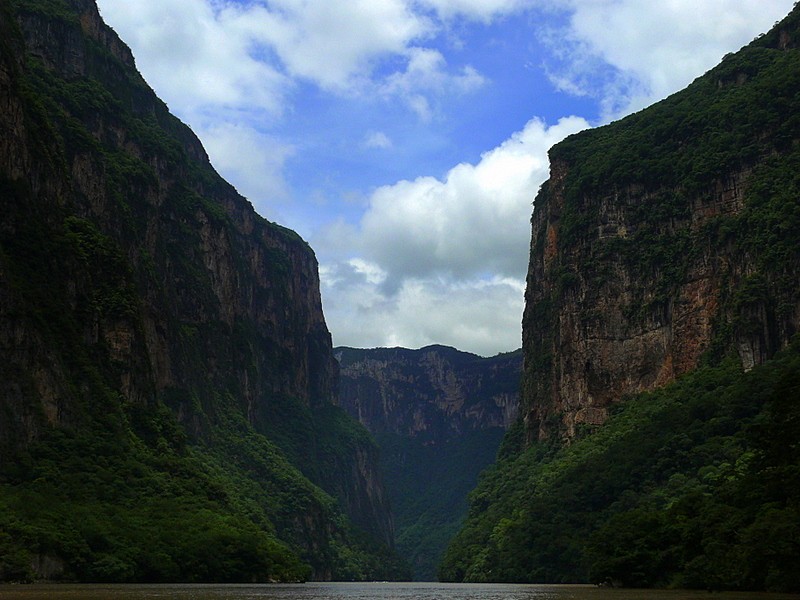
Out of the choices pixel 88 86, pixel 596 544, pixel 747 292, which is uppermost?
pixel 88 86

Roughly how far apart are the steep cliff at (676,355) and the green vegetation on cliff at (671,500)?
0.97ft

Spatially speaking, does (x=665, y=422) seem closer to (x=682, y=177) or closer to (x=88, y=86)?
(x=682, y=177)

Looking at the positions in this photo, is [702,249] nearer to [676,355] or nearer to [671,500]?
[676,355]

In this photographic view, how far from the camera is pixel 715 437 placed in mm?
130375

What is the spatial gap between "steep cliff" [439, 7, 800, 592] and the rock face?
244mm

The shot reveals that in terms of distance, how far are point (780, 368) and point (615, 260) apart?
66134 millimetres

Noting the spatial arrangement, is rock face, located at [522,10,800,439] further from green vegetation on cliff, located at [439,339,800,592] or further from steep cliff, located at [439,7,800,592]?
green vegetation on cliff, located at [439,339,800,592]

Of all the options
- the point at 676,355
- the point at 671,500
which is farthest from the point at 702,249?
the point at 671,500

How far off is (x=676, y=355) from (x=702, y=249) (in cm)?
1612

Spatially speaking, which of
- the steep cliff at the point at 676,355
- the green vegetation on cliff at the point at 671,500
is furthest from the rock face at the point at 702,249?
the green vegetation on cliff at the point at 671,500

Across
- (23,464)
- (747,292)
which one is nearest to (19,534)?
(23,464)

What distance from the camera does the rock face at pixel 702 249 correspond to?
522ft

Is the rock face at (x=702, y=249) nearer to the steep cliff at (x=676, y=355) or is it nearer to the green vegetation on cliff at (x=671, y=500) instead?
the steep cliff at (x=676, y=355)

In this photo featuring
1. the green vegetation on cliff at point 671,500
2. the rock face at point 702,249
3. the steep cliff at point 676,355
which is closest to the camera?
the green vegetation on cliff at point 671,500
